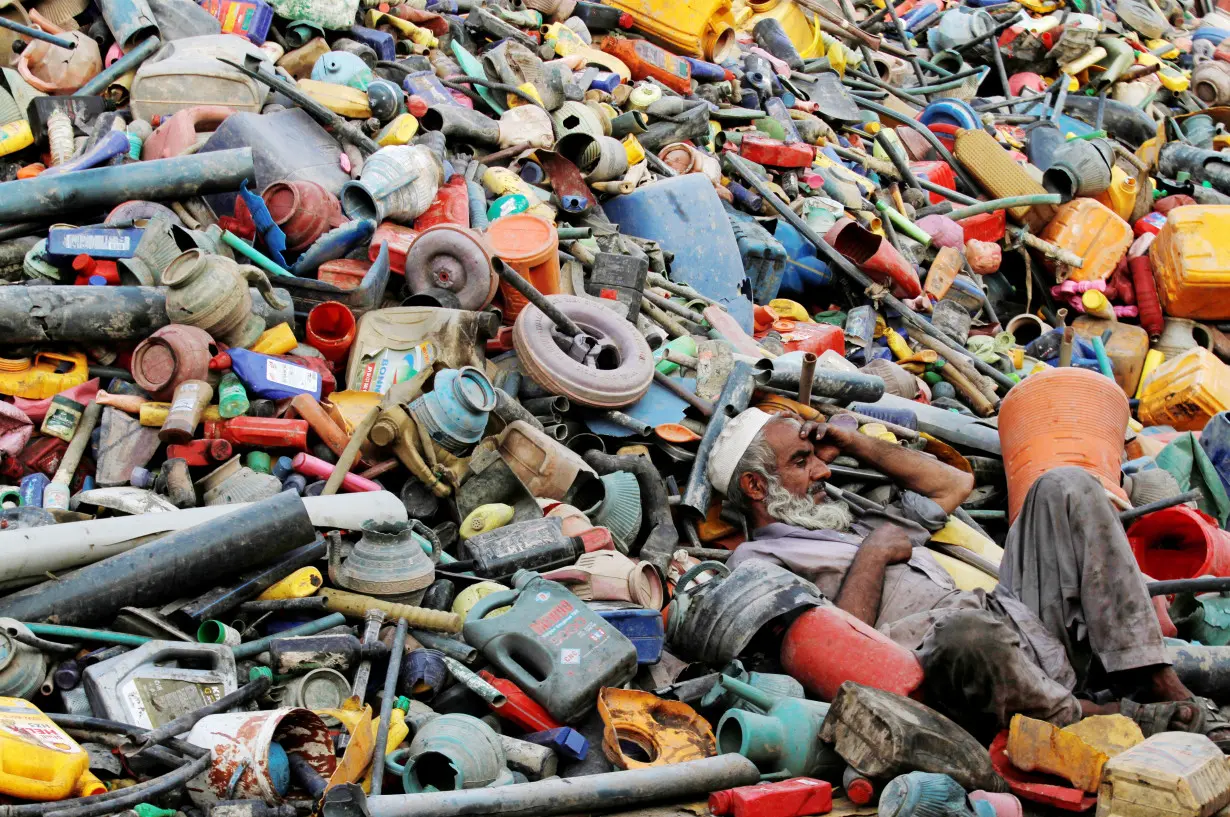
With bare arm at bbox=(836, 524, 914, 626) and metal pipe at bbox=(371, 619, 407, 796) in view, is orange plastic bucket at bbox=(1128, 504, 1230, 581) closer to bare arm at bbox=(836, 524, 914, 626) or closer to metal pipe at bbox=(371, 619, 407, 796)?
bare arm at bbox=(836, 524, 914, 626)

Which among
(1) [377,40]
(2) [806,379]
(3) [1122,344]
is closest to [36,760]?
(2) [806,379]

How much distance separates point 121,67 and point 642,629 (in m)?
4.35

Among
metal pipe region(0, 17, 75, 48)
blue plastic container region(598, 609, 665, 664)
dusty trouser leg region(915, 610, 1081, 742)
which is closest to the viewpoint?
dusty trouser leg region(915, 610, 1081, 742)

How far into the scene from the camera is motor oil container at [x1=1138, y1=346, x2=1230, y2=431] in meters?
7.30

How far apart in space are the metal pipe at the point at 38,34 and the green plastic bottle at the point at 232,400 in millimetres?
2593

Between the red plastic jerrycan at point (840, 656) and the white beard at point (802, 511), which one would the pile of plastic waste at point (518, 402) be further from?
the white beard at point (802, 511)

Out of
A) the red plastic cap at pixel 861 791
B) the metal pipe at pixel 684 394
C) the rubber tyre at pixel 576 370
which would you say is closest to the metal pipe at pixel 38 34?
the rubber tyre at pixel 576 370

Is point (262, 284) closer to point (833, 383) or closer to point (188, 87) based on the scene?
point (188, 87)

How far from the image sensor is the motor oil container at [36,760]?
8.71ft

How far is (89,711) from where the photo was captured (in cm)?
320

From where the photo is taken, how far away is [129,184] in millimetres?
5262

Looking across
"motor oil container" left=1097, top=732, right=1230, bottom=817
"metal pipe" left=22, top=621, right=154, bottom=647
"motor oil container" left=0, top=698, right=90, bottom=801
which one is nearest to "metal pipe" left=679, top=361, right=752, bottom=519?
"motor oil container" left=1097, top=732, right=1230, bottom=817

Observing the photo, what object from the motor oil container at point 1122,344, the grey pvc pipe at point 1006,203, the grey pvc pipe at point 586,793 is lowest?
the motor oil container at point 1122,344

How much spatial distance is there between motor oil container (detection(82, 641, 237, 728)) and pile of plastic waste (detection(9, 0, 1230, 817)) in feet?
0.04
